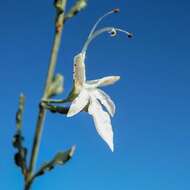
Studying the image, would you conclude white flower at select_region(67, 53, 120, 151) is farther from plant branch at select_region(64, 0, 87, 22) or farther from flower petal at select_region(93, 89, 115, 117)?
plant branch at select_region(64, 0, 87, 22)

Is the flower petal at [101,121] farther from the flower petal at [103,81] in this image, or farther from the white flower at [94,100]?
the flower petal at [103,81]

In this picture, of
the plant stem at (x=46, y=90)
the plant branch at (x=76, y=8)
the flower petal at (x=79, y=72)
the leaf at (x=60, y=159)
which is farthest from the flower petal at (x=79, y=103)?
the plant branch at (x=76, y=8)

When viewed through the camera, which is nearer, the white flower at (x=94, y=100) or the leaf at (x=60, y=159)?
the leaf at (x=60, y=159)

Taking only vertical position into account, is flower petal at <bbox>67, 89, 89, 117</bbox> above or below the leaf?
above

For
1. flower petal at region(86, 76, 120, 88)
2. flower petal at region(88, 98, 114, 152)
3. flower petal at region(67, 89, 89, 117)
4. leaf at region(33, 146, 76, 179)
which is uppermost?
flower petal at region(86, 76, 120, 88)

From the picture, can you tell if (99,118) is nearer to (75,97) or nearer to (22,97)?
(75,97)

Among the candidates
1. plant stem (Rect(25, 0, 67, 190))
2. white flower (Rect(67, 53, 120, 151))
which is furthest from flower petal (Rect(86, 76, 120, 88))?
plant stem (Rect(25, 0, 67, 190))

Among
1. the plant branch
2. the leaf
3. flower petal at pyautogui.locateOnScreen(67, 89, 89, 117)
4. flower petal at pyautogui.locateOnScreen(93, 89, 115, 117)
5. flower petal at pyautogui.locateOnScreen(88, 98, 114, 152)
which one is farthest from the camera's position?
flower petal at pyautogui.locateOnScreen(93, 89, 115, 117)

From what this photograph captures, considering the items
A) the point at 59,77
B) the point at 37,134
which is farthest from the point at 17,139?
the point at 59,77
